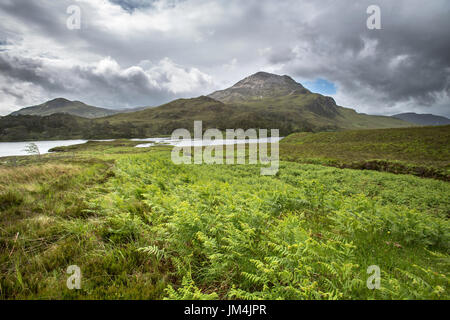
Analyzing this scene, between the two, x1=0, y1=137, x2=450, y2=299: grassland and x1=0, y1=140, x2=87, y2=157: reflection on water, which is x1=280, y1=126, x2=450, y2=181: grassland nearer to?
x1=0, y1=137, x2=450, y2=299: grassland

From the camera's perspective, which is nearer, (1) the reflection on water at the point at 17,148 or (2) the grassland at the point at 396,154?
(2) the grassland at the point at 396,154

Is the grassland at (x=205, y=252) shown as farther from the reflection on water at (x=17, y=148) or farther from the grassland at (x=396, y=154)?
the reflection on water at (x=17, y=148)

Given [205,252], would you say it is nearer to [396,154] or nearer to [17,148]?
[396,154]

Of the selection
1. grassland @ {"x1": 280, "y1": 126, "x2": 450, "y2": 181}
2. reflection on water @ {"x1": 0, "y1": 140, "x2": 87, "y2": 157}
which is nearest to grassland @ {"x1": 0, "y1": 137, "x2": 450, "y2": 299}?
grassland @ {"x1": 280, "y1": 126, "x2": 450, "y2": 181}

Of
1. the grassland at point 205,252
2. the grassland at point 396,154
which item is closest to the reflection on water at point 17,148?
the grassland at point 205,252

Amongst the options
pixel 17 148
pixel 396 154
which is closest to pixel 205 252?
pixel 396 154

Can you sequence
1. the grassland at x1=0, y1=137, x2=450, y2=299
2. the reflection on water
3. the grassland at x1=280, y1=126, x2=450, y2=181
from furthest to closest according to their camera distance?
1. the reflection on water
2. the grassland at x1=280, y1=126, x2=450, y2=181
3. the grassland at x1=0, y1=137, x2=450, y2=299

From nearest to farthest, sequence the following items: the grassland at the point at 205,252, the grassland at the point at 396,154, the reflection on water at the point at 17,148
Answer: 1. the grassland at the point at 205,252
2. the grassland at the point at 396,154
3. the reflection on water at the point at 17,148

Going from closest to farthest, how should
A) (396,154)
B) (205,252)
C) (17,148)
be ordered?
1. (205,252)
2. (396,154)
3. (17,148)

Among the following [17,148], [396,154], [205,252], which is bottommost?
[205,252]

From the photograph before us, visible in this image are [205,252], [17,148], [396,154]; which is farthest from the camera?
[17,148]

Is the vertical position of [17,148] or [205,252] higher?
[17,148]

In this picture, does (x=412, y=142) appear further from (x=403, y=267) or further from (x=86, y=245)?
(x=86, y=245)
